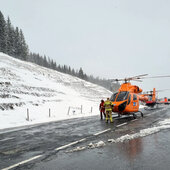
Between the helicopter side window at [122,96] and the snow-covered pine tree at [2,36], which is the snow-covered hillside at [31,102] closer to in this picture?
the helicopter side window at [122,96]

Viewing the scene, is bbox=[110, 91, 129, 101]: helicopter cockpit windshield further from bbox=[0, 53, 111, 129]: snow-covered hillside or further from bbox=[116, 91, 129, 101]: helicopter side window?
bbox=[0, 53, 111, 129]: snow-covered hillside

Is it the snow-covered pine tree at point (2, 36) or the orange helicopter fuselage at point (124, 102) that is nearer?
the orange helicopter fuselage at point (124, 102)

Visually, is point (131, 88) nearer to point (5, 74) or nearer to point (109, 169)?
point (109, 169)

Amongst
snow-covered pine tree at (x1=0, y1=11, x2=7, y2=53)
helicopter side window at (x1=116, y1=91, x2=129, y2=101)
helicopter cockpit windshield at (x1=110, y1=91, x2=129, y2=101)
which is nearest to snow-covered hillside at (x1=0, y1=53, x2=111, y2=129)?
helicopter cockpit windshield at (x1=110, y1=91, x2=129, y2=101)

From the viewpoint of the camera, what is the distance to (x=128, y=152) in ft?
17.3

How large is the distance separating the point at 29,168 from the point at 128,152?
9.49 ft

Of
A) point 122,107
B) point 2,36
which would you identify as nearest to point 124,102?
point 122,107

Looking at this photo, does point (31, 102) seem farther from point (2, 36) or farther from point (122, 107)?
point (2, 36)

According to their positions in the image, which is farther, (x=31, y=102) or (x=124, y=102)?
(x=31, y=102)

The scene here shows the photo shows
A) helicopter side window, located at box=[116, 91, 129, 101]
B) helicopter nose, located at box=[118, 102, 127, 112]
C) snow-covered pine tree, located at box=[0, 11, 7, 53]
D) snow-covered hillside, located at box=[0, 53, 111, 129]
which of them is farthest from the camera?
snow-covered pine tree, located at box=[0, 11, 7, 53]

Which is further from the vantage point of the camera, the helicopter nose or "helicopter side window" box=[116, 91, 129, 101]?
"helicopter side window" box=[116, 91, 129, 101]

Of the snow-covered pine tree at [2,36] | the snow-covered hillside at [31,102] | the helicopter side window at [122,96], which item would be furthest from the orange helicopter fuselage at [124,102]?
the snow-covered pine tree at [2,36]

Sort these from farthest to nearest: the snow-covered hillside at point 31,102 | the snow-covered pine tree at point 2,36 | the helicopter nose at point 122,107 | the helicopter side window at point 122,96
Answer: the snow-covered pine tree at point 2,36, the snow-covered hillside at point 31,102, the helicopter side window at point 122,96, the helicopter nose at point 122,107

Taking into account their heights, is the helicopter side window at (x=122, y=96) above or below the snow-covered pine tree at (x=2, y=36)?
below
